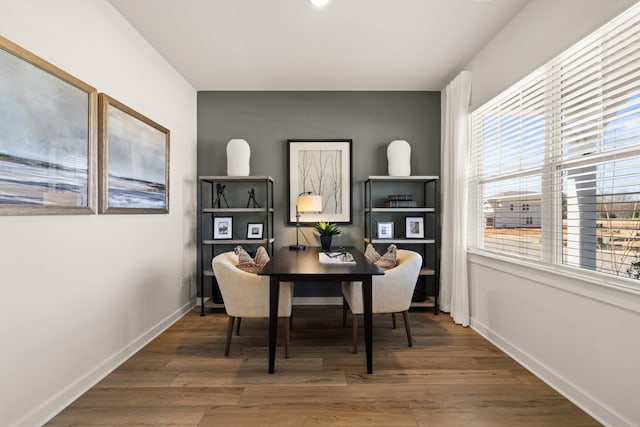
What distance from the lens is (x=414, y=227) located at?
12.9 ft

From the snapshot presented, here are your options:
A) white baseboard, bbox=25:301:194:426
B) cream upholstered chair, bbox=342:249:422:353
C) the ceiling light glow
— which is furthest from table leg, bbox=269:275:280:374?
the ceiling light glow

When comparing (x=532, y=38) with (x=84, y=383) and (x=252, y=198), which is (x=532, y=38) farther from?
(x=84, y=383)

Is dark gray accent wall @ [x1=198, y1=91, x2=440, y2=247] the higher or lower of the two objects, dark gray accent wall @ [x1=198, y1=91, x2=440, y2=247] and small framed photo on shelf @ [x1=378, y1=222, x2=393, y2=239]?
the higher

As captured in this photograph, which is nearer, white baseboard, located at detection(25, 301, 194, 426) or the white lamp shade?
white baseboard, located at detection(25, 301, 194, 426)

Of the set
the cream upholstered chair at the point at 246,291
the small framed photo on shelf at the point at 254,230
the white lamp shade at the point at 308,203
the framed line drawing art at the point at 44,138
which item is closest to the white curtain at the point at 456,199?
the white lamp shade at the point at 308,203

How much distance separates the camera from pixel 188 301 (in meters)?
3.83

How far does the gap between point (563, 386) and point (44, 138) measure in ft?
11.0

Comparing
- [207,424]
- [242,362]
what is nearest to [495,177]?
[242,362]

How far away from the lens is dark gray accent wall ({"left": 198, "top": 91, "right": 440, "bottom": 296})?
4.09 meters

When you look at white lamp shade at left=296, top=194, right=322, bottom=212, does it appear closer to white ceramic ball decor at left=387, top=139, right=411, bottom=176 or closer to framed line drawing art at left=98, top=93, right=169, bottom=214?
white ceramic ball decor at left=387, top=139, right=411, bottom=176

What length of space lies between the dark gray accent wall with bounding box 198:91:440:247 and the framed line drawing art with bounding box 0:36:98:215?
1.96 metres

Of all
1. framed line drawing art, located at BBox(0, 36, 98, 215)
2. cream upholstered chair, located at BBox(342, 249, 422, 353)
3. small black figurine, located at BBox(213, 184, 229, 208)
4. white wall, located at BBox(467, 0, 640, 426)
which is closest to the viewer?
framed line drawing art, located at BBox(0, 36, 98, 215)

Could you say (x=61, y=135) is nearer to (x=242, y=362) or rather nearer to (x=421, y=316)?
(x=242, y=362)

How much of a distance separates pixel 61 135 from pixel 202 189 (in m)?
2.14
